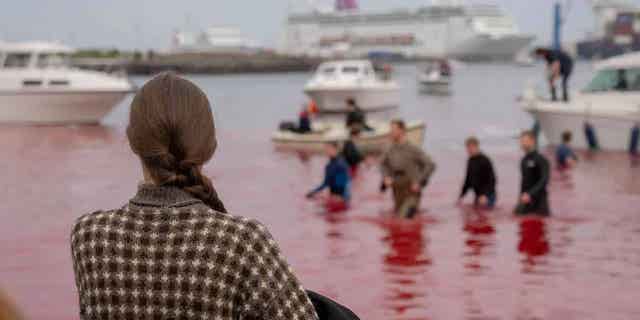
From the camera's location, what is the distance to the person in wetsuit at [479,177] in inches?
563

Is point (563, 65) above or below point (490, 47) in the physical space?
above

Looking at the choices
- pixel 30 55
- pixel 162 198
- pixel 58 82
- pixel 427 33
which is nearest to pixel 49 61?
pixel 30 55

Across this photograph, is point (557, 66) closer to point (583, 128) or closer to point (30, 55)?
point (583, 128)

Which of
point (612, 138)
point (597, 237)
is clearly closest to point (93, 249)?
point (597, 237)

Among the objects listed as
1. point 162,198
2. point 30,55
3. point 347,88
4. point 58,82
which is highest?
point 162,198

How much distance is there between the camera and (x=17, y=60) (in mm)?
36094

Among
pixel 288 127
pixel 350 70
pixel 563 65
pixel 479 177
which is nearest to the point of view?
pixel 479 177

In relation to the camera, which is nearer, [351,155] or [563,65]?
[351,155]

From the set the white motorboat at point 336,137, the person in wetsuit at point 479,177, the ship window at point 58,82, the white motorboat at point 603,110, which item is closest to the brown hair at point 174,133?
the person in wetsuit at point 479,177

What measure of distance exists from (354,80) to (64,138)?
13.6 meters

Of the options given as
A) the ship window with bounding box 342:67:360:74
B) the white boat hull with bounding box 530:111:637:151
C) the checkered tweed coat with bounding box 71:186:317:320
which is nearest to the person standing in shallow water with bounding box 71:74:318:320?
the checkered tweed coat with bounding box 71:186:317:320

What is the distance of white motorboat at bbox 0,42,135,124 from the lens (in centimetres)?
3578

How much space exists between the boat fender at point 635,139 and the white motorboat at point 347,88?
17.5 meters

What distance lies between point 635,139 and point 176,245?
23.3 m
